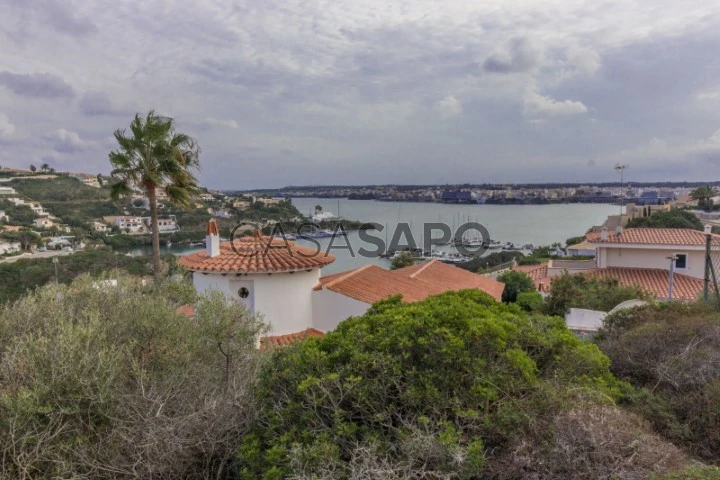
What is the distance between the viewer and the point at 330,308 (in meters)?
11.1

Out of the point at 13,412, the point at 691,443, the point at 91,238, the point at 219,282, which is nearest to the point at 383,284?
the point at 219,282

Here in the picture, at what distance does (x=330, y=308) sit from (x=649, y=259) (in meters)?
18.0

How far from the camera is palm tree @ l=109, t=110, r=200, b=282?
1284 cm

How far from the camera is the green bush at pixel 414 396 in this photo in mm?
4262

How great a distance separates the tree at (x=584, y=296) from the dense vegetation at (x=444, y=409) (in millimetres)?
12011

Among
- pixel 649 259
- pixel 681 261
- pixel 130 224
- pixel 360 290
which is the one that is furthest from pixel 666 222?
pixel 130 224

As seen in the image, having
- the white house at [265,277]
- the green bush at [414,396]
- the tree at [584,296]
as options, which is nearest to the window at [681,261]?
the tree at [584,296]

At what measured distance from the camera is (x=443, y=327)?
5.13m

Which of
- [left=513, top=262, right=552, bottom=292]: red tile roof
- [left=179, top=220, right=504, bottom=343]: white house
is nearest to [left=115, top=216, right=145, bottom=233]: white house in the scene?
[left=513, top=262, right=552, bottom=292]: red tile roof

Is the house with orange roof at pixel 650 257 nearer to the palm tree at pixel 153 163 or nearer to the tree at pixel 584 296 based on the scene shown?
the tree at pixel 584 296

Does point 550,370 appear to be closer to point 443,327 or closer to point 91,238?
point 443,327

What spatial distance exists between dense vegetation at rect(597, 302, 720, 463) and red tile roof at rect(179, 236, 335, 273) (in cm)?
614

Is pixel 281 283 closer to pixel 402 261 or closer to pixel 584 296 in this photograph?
pixel 584 296

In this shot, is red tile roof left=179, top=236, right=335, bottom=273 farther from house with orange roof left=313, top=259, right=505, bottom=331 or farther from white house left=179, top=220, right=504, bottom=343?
house with orange roof left=313, top=259, right=505, bottom=331
